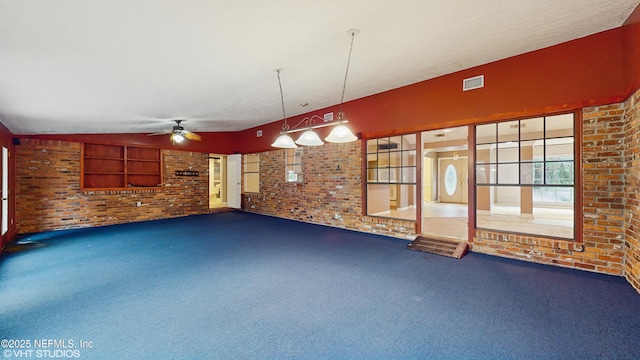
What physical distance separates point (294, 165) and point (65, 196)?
590cm

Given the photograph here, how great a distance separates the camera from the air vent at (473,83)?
176 inches

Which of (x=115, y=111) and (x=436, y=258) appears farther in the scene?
(x=115, y=111)

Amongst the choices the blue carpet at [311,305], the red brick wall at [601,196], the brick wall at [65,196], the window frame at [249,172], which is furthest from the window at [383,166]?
the brick wall at [65,196]

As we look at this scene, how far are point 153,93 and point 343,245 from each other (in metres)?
4.16

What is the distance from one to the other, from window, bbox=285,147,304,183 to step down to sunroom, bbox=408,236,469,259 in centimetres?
379

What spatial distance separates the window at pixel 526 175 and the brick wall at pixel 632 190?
663 mm

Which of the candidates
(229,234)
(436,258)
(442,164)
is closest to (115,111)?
(229,234)

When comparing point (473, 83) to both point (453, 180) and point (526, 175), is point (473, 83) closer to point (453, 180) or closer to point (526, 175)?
point (526, 175)

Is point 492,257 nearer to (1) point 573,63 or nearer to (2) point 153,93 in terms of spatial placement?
(1) point 573,63

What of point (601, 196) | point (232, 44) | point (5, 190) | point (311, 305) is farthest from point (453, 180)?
point (5, 190)

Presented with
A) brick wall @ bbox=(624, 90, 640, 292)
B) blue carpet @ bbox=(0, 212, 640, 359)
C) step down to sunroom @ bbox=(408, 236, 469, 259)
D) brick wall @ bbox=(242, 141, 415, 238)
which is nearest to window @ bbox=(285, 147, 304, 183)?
brick wall @ bbox=(242, 141, 415, 238)

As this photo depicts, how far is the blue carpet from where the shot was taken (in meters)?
2.03

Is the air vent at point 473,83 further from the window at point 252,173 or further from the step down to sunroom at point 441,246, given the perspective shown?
the window at point 252,173

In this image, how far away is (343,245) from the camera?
5.02 m
